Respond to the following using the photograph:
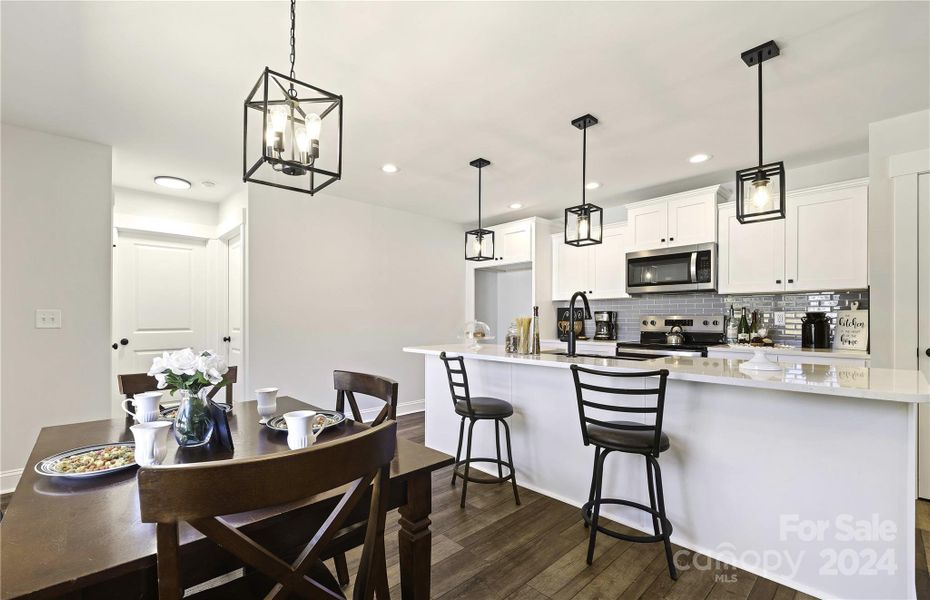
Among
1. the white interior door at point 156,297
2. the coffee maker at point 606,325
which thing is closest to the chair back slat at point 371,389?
the white interior door at point 156,297

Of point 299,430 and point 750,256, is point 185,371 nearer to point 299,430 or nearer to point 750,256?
point 299,430

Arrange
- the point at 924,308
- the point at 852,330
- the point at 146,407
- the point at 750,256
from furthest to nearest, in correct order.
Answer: the point at 750,256, the point at 852,330, the point at 924,308, the point at 146,407

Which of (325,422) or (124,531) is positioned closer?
(124,531)

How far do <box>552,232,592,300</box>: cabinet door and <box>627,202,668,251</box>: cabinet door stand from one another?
532 mm

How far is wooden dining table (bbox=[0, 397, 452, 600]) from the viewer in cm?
76

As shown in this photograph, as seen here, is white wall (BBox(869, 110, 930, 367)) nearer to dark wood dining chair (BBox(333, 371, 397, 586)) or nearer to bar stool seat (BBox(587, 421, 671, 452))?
bar stool seat (BBox(587, 421, 671, 452))

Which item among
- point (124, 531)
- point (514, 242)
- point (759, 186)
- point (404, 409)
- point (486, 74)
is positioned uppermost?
point (486, 74)

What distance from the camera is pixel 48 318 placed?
9.61 feet

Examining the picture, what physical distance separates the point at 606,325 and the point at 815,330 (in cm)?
188

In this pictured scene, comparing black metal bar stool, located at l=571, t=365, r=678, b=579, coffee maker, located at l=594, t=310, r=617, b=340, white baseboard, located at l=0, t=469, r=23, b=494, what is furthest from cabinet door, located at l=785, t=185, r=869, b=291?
white baseboard, located at l=0, t=469, r=23, b=494

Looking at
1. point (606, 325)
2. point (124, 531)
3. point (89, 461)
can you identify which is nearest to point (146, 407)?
point (89, 461)

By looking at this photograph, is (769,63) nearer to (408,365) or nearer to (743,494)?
(743,494)

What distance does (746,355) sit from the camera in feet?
11.5

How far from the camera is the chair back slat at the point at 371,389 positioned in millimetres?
1771
